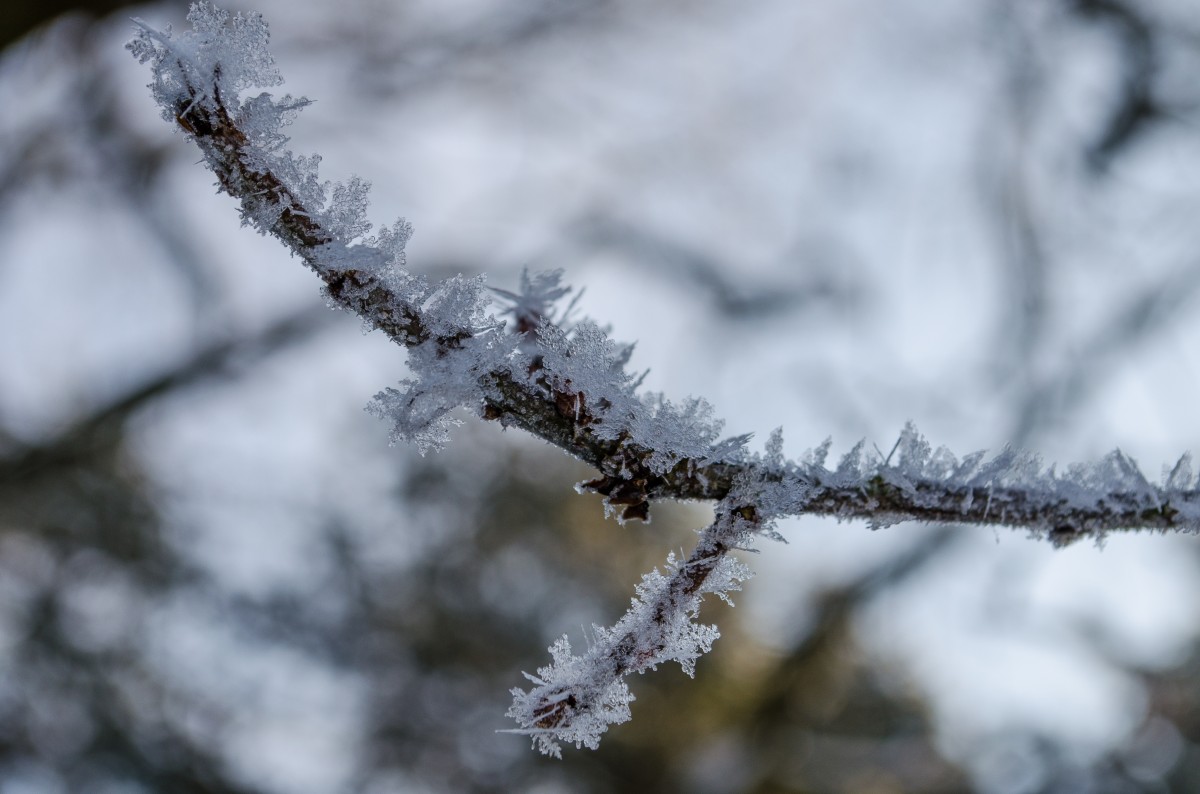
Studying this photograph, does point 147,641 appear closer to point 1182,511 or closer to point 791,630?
point 791,630

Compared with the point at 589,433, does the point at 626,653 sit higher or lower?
lower

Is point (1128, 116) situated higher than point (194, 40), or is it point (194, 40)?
point (1128, 116)

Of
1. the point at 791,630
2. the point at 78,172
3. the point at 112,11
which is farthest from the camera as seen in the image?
the point at 791,630

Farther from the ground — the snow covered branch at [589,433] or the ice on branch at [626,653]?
the snow covered branch at [589,433]

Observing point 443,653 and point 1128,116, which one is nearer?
point 1128,116

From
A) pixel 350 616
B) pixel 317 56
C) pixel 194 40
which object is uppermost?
pixel 317 56

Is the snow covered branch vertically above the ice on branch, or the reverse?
the snow covered branch

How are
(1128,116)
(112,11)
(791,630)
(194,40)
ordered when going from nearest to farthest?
(194,40)
(112,11)
(1128,116)
(791,630)

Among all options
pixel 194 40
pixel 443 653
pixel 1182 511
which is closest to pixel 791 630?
pixel 443 653
